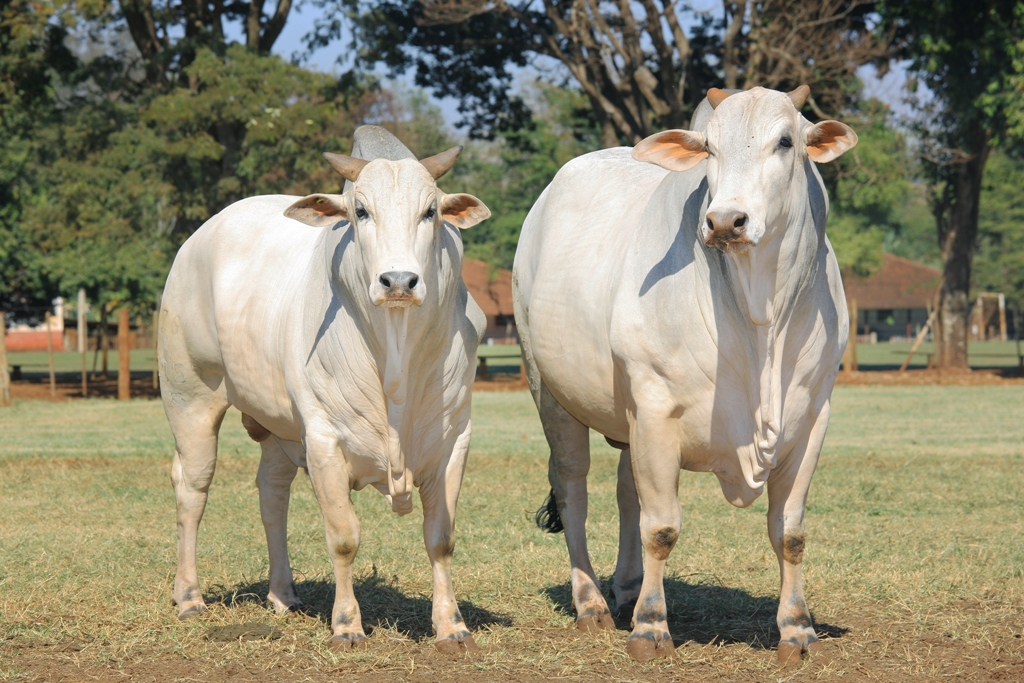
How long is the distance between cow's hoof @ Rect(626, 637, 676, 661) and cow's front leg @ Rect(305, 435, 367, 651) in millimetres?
1283

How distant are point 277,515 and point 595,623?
6.39 ft

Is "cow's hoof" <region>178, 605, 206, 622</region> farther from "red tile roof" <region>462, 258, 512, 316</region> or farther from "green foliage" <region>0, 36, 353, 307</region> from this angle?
"red tile roof" <region>462, 258, 512, 316</region>

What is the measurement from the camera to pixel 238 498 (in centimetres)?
1038

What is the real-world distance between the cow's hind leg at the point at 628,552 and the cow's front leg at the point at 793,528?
1224mm

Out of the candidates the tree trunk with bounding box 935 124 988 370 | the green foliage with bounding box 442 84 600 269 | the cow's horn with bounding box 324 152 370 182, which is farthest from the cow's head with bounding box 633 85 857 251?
the green foliage with bounding box 442 84 600 269

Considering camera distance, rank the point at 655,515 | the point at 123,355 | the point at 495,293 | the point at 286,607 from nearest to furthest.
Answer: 1. the point at 655,515
2. the point at 286,607
3. the point at 123,355
4. the point at 495,293

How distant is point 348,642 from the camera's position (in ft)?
18.4

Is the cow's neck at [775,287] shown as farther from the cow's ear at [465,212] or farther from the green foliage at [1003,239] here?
the green foliage at [1003,239]

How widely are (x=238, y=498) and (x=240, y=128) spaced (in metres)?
13.5

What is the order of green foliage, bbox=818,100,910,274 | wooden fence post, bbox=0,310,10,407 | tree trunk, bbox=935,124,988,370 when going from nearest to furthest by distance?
1. wooden fence post, bbox=0,310,10,407
2. green foliage, bbox=818,100,910,274
3. tree trunk, bbox=935,124,988,370

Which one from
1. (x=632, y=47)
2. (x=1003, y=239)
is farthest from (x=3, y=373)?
(x=1003, y=239)

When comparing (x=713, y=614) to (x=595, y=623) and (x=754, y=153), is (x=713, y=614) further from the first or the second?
(x=754, y=153)

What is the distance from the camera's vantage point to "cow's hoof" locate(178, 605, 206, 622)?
21.1ft

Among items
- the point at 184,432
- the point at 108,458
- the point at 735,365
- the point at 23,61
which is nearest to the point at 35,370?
the point at 23,61
